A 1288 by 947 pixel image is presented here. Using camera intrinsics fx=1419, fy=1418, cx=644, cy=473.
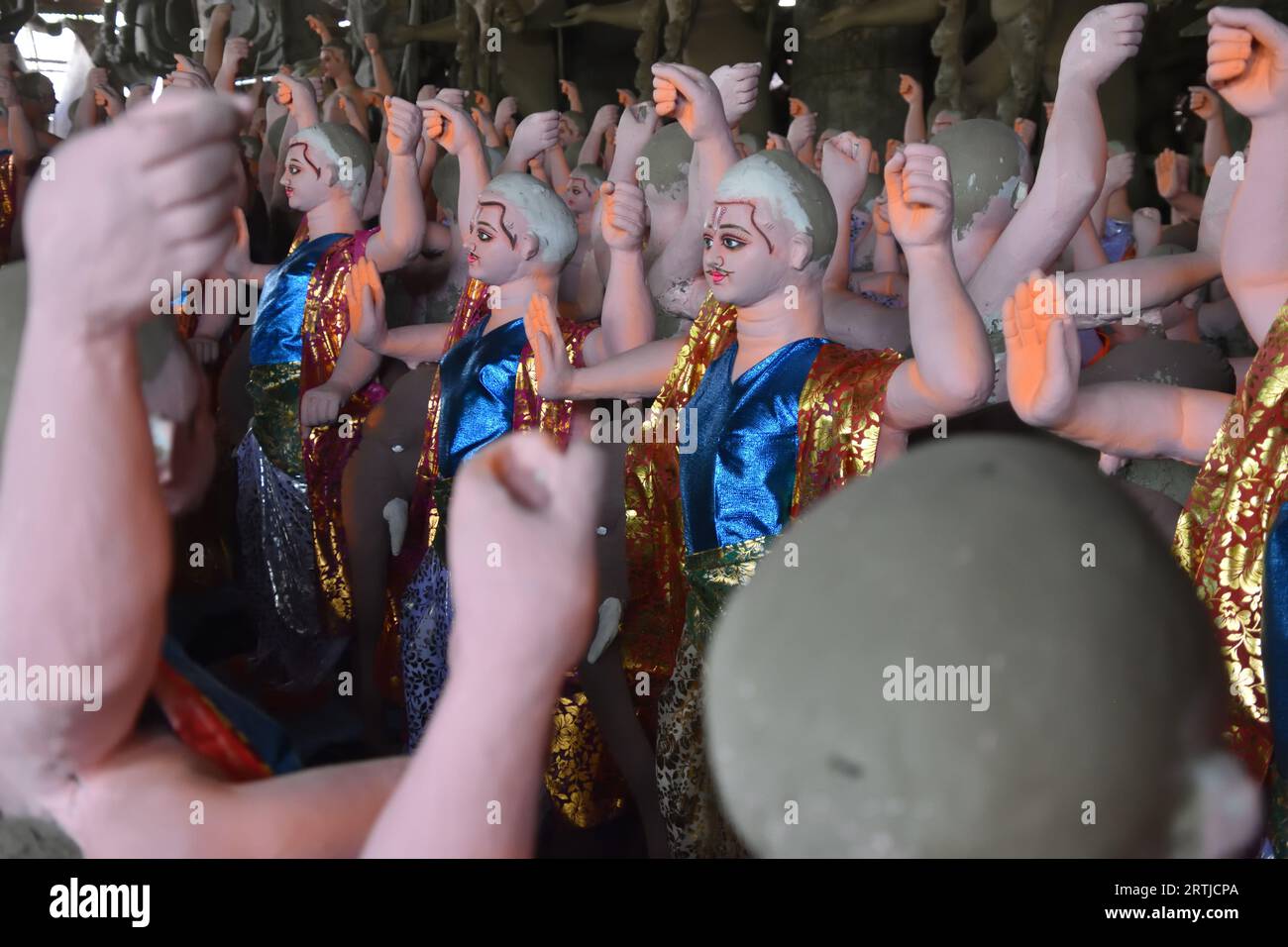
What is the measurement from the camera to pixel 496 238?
117 inches

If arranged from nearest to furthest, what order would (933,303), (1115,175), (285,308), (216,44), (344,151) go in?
1. (933,303)
2. (285,308)
3. (344,151)
4. (1115,175)
5. (216,44)

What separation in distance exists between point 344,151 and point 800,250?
6.00 feet

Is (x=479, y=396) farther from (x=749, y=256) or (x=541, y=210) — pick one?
(x=749, y=256)

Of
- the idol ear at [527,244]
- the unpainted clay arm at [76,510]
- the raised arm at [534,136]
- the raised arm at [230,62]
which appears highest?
the raised arm at [230,62]

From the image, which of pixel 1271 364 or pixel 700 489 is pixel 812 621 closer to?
pixel 1271 364

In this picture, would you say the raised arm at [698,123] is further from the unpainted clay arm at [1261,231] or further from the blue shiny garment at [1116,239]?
the blue shiny garment at [1116,239]

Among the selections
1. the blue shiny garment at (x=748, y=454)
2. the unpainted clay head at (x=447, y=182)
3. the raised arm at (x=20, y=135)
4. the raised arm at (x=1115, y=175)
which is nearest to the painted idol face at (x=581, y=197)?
the unpainted clay head at (x=447, y=182)

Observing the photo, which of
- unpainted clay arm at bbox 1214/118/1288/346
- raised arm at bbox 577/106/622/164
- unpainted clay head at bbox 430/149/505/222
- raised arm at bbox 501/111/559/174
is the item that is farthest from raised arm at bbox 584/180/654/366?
raised arm at bbox 577/106/622/164

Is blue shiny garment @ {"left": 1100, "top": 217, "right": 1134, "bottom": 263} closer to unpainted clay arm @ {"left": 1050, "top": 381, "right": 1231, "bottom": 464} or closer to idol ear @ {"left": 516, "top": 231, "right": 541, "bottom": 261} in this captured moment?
idol ear @ {"left": 516, "top": 231, "right": 541, "bottom": 261}

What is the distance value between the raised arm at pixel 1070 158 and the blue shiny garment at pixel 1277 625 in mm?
1066

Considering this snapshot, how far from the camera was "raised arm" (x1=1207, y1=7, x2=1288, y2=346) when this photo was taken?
5.89 feet

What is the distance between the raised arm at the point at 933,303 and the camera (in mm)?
1940

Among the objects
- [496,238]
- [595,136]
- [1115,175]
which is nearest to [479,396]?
[496,238]

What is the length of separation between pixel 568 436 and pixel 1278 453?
4.93 feet
